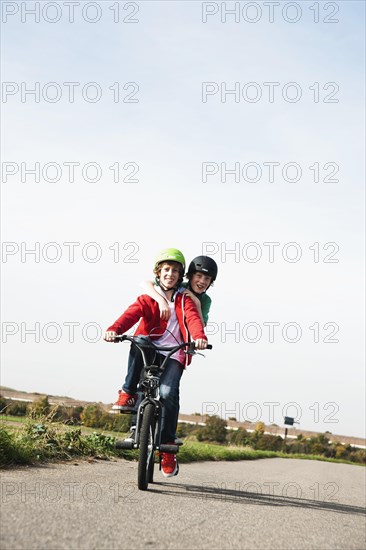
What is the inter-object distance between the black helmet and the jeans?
3.26 feet

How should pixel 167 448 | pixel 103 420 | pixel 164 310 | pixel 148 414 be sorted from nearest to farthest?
pixel 148 414, pixel 167 448, pixel 164 310, pixel 103 420

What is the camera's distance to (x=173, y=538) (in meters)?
3.80

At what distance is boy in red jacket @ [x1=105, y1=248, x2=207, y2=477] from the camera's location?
6.49m

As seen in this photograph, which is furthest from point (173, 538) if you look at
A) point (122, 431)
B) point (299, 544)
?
point (122, 431)

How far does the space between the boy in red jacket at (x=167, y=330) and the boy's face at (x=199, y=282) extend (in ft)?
0.59

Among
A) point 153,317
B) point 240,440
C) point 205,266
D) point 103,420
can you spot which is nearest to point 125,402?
point 153,317

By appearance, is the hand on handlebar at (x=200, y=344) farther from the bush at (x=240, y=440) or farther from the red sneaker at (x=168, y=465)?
the bush at (x=240, y=440)

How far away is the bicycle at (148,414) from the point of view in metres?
5.96

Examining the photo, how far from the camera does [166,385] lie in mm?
6473

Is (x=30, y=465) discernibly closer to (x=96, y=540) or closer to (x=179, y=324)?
(x=179, y=324)

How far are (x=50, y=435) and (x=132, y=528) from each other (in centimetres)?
434

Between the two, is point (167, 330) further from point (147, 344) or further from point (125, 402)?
point (125, 402)

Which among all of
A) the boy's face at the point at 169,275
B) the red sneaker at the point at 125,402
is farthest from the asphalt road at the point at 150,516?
the boy's face at the point at 169,275

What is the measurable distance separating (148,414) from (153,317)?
112 cm
